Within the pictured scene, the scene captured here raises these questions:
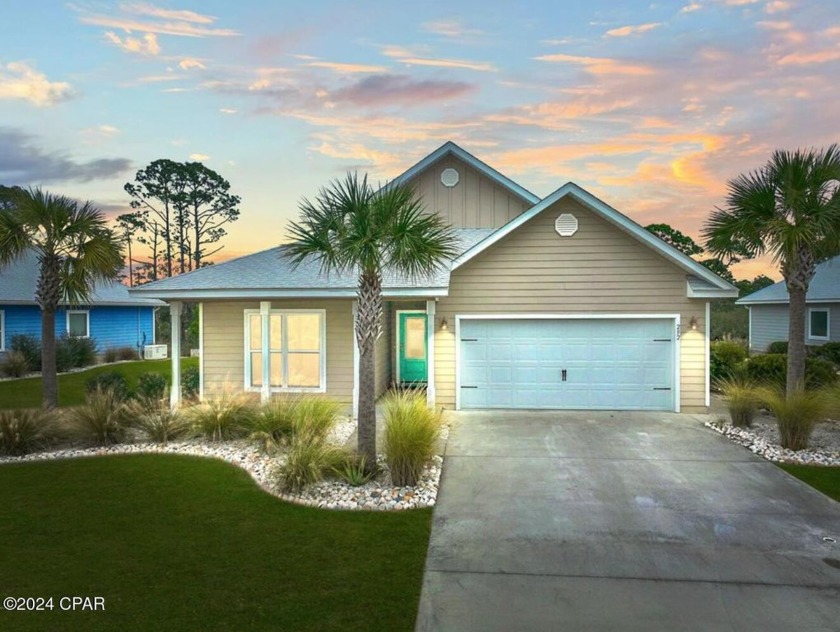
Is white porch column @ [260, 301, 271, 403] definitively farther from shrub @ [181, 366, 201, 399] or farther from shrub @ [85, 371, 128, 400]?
shrub @ [85, 371, 128, 400]

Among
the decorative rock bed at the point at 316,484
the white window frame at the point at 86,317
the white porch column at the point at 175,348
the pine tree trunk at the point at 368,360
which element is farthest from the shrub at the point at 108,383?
the white window frame at the point at 86,317

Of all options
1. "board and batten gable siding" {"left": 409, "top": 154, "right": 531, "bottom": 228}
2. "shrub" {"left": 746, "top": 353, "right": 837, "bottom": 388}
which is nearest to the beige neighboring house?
"shrub" {"left": 746, "top": 353, "right": 837, "bottom": 388}

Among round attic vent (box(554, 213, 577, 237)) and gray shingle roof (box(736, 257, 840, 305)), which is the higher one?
round attic vent (box(554, 213, 577, 237))

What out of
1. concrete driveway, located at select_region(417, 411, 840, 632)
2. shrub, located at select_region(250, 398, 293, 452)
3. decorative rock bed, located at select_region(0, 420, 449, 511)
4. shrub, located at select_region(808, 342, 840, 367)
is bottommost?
concrete driveway, located at select_region(417, 411, 840, 632)

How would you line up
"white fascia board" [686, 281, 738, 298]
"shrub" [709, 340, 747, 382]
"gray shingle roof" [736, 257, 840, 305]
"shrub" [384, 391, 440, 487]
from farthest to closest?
"gray shingle roof" [736, 257, 840, 305] < "shrub" [709, 340, 747, 382] < "white fascia board" [686, 281, 738, 298] < "shrub" [384, 391, 440, 487]

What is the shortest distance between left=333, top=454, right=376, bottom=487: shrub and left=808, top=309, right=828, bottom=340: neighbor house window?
23263 mm

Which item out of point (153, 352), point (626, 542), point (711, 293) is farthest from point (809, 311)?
point (153, 352)

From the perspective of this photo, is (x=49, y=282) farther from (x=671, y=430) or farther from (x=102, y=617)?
(x=671, y=430)

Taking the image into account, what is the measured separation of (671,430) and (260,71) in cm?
1257

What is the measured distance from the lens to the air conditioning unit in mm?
26031

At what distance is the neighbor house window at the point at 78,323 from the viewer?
23.8 metres

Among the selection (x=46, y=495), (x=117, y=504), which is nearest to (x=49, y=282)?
(x=46, y=495)

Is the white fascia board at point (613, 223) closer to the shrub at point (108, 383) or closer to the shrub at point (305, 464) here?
the shrub at point (305, 464)

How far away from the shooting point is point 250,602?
4.28m
